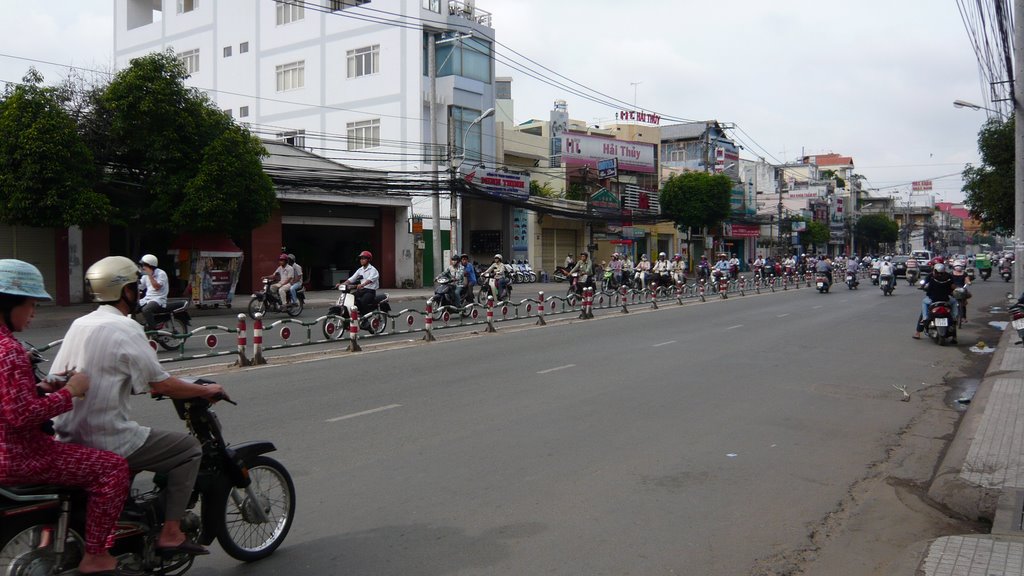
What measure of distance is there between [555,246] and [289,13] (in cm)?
2047

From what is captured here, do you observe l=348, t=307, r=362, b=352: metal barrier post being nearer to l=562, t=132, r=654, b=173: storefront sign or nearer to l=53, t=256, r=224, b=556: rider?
l=53, t=256, r=224, b=556: rider

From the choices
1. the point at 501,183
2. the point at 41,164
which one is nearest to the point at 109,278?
the point at 41,164

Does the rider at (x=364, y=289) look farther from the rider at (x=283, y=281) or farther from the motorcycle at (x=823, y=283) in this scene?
the motorcycle at (x=823, y=283)

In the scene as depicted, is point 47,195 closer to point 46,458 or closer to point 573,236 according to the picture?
point 46,458

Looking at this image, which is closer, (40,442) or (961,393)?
(40,442)

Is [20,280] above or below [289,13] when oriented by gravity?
below

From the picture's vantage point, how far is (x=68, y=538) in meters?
3.40

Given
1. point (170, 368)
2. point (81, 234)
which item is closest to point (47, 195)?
point (81, 234)

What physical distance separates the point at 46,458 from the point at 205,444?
92 cm

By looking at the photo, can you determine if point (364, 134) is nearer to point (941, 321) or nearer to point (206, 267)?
point (206, 267)

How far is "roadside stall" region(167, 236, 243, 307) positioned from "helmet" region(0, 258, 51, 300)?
70.9ft

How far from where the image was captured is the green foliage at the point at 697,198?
52438mm

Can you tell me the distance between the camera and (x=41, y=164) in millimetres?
19344

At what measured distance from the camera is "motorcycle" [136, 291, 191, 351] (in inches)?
524
